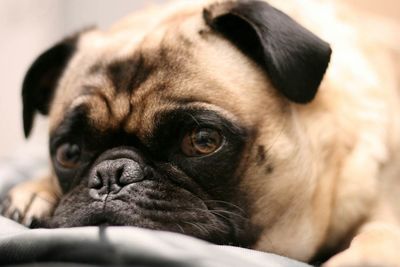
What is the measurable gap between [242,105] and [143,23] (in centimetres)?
45

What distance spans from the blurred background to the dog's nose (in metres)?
1.74

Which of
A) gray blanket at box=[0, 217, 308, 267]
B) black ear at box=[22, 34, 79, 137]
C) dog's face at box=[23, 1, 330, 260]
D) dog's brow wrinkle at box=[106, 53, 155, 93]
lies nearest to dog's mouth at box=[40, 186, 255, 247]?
dog's face at box=[23, 1, 330, 260]

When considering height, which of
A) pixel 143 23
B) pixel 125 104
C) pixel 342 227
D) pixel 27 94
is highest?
pixel 143 23

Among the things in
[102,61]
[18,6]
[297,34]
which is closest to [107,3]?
[18,6]

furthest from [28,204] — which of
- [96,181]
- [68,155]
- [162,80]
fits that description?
[162,80]

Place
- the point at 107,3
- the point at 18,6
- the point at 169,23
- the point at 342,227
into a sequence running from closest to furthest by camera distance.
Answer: the point at 342,227, the point at 169,23, the point at 18,6, the point at 107,3

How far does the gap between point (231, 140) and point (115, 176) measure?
0.74 ft

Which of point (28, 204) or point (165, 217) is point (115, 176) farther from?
point (28, 204)

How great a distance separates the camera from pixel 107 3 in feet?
10.4

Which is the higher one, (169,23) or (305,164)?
(169,23)

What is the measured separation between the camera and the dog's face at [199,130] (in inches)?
41.0

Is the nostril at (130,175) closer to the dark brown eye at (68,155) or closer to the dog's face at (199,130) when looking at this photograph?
the dog's face at (199,130)

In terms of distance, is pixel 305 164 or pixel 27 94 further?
pixel 27 94

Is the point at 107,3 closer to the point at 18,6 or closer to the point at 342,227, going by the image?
the point at 18,6
